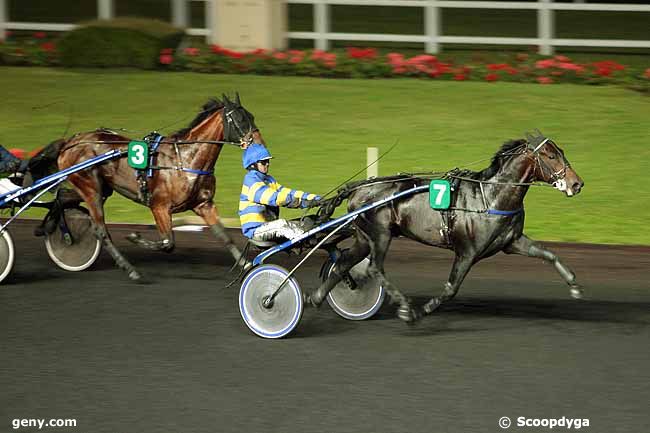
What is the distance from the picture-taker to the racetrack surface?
6055 millimetres

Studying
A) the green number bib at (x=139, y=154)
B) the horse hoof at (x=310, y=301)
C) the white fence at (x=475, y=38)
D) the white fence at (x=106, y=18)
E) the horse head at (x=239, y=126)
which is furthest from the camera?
the white fence at (x=106, y=18)

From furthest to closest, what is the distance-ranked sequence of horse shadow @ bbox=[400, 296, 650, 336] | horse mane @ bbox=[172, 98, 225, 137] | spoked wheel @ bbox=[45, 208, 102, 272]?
1. spoked wheel @ bbox=[45, 208, 102, 272]
2. horse mane @ bbox=[172, 98, 225, 137]
3. horse shadow @ bbox=[400, 296, 650, 336]

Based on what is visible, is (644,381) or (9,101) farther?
(9,101)

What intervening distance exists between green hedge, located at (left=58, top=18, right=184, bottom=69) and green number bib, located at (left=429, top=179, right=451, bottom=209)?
36.8 ft

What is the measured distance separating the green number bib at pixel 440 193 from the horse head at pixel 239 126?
5.27 feet

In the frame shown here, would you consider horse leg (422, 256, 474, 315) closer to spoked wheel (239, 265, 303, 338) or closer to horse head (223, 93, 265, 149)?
spoked wheel (239, 265, 303, 338)

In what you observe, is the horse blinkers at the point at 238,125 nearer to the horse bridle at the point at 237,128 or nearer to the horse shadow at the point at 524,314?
the horse bridle at the point at 237,128

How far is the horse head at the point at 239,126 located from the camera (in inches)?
325

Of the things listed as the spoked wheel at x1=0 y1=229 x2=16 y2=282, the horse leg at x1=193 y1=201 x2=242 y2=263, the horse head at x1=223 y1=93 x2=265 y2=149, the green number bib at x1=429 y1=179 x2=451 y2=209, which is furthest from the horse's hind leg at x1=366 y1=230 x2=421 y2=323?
the spoked wheel at x1=0 y1=229 x2=16 y2=282

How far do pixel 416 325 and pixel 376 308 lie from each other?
1.15 feet

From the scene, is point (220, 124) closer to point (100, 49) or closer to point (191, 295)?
point (191, 295)

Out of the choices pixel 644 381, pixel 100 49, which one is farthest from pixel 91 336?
pixel 100 49

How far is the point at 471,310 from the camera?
8078mm

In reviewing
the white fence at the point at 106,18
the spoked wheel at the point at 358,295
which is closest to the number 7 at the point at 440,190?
the spoked wheel at the point at 358,295
